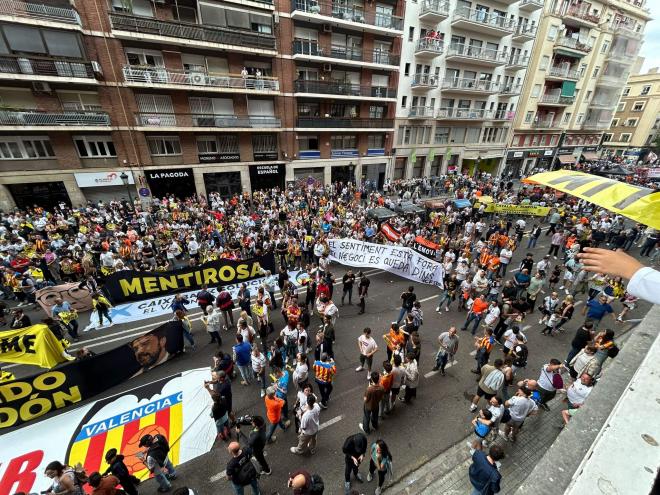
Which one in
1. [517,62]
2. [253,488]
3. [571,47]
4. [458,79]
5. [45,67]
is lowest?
[253,488]

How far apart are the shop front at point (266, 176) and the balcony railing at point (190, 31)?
9.50 m

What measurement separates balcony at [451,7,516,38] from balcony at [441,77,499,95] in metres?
4.81

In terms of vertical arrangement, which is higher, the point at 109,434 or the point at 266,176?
the point at 266,176

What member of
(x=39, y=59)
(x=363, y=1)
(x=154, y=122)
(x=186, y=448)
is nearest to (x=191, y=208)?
(x=154, y=122)

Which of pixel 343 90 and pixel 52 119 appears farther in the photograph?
pixel 343 90

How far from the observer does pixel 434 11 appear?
92.2ft

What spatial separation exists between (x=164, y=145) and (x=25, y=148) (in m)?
8.47

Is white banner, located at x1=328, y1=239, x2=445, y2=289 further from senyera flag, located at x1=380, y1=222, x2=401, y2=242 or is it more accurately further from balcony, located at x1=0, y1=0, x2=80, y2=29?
balcony, located at x1=0, y1=0, x2=80, y2=29

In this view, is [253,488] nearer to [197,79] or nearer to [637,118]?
[197,79]

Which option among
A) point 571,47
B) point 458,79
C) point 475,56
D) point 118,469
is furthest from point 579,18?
point 118,469

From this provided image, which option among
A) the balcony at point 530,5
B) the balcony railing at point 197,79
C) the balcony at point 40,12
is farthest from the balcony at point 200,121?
the balcony at point 530,5

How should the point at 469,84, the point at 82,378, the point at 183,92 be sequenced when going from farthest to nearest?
the point at 469,84
the point at 183,92
the point at 82,378

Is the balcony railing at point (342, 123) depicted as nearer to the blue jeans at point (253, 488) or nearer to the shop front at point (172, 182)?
the shop front at point (172, 182)

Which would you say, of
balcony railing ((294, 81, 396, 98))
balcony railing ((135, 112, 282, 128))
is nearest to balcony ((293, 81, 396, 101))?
balcony railing ((294, 81, 396, 98))
